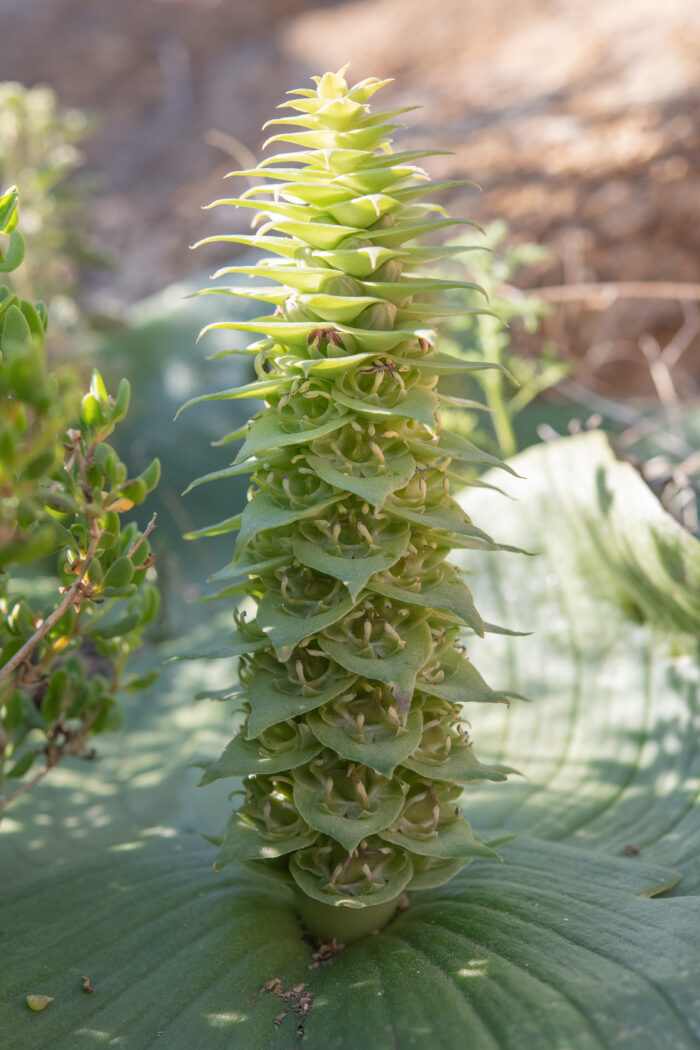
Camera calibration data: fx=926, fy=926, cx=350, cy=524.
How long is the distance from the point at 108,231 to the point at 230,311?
12.7 ft

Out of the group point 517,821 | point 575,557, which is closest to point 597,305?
point 575,557

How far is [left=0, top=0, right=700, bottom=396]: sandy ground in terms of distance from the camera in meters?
5.10

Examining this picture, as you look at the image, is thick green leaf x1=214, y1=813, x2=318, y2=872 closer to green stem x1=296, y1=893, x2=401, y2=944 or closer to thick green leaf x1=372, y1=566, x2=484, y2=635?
green stem x1=296, y1=893, x2=401, y2=944

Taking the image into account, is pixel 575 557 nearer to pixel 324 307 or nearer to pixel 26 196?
pixel 324 307

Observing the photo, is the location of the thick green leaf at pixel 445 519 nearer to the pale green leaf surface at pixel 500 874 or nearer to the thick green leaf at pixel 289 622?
the thick green leaf at pixel 289 622

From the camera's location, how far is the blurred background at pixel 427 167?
3305 millimetres

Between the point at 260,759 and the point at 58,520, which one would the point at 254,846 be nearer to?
the point at 260,759

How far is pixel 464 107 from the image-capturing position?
5.87 m

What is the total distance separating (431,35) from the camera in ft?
22.2

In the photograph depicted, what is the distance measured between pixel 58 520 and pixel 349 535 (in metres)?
0.30

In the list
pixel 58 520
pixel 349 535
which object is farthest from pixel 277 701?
pixel 58 520

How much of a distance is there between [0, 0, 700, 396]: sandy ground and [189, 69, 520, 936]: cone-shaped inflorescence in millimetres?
3111

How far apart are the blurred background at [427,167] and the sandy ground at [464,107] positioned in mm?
16

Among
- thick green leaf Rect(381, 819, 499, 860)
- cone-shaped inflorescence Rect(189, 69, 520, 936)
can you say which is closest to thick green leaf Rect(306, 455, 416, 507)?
cone-shaped inflorescence Rect(189, 69, 520, 936)
